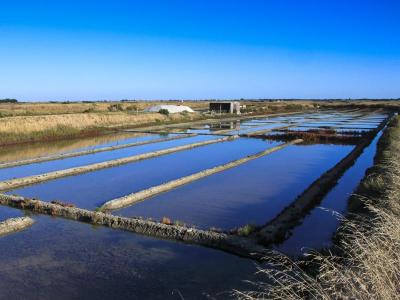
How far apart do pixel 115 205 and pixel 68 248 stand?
2104mm

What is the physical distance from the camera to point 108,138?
73.5 ft

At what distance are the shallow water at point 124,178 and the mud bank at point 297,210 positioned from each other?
3714mm

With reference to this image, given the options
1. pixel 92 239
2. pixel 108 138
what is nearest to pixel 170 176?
pixel 92 239

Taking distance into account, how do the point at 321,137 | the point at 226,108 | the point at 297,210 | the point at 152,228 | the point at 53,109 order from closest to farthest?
the point at 152,228
the point at 297,210
the point at 321,137
the point at 53,109
the point at 226,108

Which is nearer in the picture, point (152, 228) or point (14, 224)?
point (152, 228)

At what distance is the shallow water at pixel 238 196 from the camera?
7969 millimetres

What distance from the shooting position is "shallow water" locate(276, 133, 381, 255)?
20.8 feet

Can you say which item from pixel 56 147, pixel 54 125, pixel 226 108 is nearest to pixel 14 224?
pixel 56 147

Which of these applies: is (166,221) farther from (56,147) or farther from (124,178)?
(56,147)

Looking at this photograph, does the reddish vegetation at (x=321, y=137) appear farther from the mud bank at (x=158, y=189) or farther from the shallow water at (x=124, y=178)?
the mud bank at (x=158, y=189)

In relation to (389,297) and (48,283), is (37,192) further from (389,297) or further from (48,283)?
(389,297)

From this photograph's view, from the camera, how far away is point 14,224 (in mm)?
7418

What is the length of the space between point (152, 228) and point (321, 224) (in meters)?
2.97

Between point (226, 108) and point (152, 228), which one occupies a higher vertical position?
point (226, 108)
